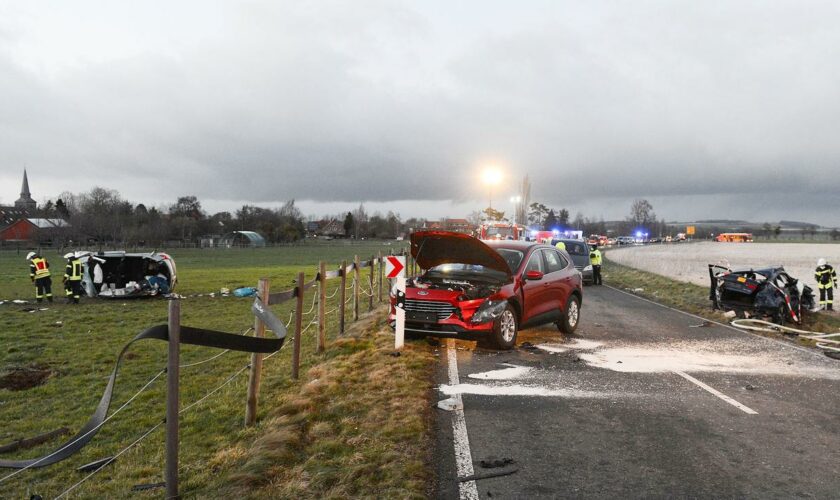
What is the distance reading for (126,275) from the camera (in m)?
18.2

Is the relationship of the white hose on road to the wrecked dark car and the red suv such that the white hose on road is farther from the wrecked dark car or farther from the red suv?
the red suv

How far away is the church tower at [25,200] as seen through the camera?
140887 millimetres

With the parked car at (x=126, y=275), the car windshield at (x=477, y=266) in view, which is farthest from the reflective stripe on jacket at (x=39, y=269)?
the car windshield at (x=477, y=266)

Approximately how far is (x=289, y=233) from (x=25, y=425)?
94.9 metres

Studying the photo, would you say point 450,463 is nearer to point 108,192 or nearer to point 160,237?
point 160,237

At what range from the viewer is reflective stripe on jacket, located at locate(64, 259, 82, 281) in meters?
16.3

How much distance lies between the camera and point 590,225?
181 metres

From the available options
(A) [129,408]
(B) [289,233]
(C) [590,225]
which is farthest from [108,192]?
(C) [590,225]

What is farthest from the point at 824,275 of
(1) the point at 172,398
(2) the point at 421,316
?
(1) the point at 172,398

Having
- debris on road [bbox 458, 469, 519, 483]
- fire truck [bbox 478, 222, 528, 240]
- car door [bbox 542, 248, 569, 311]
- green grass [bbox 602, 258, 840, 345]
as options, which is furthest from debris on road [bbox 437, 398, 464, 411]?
fire truck [bbox 478, 222, 528, 240]

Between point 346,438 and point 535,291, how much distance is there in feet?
17.6

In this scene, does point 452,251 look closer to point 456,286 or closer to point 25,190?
point 456,286

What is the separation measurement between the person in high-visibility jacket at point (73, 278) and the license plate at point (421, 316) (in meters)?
12.4

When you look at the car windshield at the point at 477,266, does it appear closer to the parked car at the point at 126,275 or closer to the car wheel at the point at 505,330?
the car wheel at the point at 505,330
